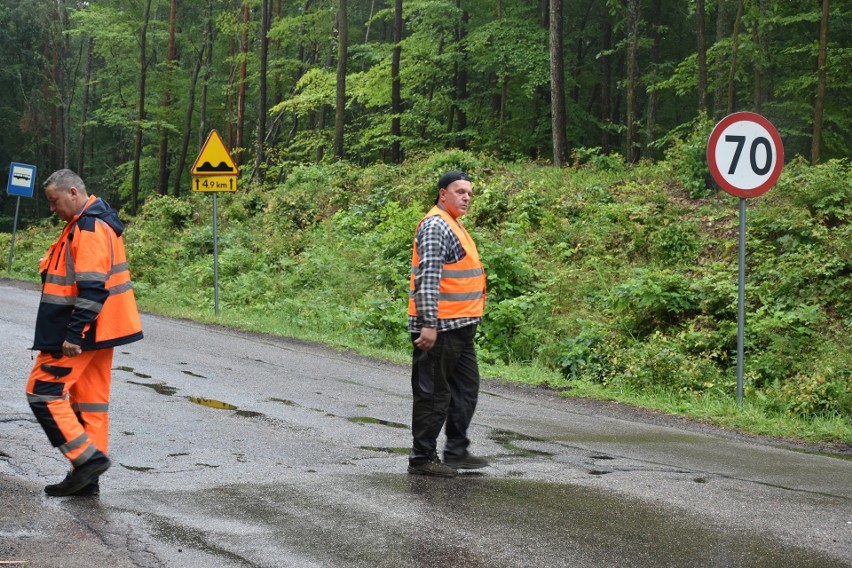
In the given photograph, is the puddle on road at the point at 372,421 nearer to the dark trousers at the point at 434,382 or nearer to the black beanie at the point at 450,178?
the dark trousers at the point at 434,382

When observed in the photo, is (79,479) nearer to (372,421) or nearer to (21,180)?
(372,421)

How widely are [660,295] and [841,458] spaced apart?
5.76 metres

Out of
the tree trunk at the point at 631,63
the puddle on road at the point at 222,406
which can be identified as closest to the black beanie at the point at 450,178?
the puddle on road at the point at 222,406

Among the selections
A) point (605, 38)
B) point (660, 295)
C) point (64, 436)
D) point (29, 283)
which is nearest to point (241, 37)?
point (605, 38)

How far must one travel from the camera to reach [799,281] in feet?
43.8

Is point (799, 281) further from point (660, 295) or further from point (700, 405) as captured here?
point (700, 405)

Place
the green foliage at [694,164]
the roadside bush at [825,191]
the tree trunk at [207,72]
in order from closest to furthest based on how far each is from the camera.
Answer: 1. the roadside bush at [825,191]
2. the green foliage at [694,164]
3. the tree trunk at [207,72]

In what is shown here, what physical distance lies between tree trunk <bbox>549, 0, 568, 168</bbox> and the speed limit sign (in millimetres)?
15146

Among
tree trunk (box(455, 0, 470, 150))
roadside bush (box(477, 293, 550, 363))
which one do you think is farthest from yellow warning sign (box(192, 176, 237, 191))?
tree trunk (box(455, 0, 470, 150))

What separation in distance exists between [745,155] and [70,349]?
7.19 metres

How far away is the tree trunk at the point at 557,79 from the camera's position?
25016 millimetres

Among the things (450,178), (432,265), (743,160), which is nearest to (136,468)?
(432,265)

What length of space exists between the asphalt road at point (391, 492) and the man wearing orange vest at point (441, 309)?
0.32 metres

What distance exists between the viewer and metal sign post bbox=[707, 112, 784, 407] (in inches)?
392
